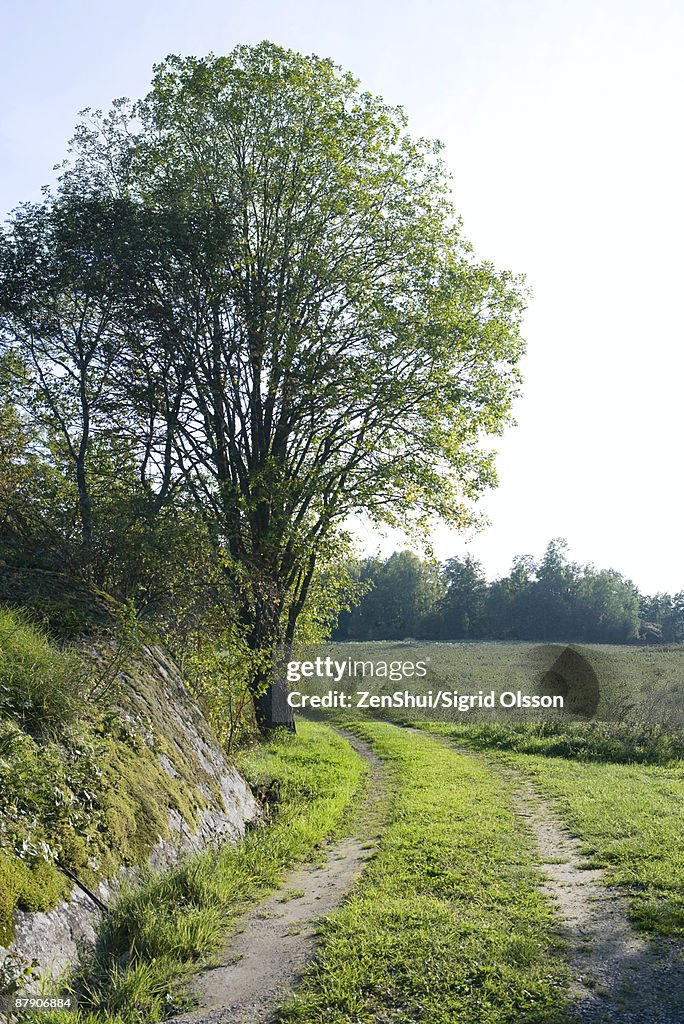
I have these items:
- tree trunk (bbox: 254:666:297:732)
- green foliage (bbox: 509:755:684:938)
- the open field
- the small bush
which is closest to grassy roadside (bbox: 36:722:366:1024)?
the small bush

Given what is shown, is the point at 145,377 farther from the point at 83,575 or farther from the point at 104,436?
the point at 83,575

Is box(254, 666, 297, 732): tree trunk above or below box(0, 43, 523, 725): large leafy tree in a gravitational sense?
below

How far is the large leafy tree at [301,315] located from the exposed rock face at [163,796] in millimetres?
5000

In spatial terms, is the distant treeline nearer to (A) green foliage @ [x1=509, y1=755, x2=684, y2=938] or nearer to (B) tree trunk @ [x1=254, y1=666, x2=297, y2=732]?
(B) tree trunk @ [x1=254, y1=666, x2=297, y2=732]

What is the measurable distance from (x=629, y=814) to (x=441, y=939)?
5428 mm

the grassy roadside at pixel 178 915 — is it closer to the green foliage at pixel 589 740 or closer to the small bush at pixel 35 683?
the small bush at pixel 35 683

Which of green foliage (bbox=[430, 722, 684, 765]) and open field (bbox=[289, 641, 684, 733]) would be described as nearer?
green foliage (bbox=[430, 722, 684, 765])

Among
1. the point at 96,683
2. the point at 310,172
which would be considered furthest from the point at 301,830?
the point at 310,172

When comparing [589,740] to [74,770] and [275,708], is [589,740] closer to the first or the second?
[275,708]

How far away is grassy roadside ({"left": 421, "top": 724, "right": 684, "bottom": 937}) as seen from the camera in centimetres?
654

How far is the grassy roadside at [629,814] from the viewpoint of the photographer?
6539 millimetres

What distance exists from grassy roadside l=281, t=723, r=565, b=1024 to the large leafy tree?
22.6ft

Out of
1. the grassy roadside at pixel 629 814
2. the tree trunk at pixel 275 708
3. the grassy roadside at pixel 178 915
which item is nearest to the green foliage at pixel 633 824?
the grassy roadside at pixel 629 814

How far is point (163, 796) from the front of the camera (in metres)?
7.20
